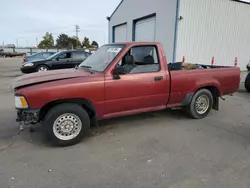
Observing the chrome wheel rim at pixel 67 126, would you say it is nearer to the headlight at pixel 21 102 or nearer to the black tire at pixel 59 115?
the black tire at pixel 59 115

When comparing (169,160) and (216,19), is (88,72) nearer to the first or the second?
(169,160)

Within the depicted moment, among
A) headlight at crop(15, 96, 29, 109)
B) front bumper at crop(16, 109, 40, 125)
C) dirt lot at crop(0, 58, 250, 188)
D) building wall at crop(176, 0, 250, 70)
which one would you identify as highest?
building wall at crop(176, 0, 250, 70)

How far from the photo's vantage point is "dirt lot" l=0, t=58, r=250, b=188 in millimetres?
2797

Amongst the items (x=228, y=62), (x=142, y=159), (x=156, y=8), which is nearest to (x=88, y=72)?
(x=142, y=159)

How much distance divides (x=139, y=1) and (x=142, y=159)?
591 inches

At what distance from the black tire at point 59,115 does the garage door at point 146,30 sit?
12.1 meters

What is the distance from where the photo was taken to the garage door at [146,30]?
14891 mm

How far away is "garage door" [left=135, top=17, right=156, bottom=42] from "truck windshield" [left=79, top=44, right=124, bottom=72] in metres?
10.8

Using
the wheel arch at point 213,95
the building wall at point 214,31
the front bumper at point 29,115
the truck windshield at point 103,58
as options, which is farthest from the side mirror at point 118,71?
the building wall at point 214,31

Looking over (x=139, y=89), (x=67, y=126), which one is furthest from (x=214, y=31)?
(x=67, y=126)

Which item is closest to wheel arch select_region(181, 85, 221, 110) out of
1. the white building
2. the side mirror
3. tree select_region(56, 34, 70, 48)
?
the side mirror

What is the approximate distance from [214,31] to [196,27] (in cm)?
174

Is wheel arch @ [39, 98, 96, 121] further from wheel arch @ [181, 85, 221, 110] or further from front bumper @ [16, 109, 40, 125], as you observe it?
wheel arch @ [181, 85, 221, 110]

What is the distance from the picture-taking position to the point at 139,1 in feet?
52.2
